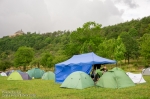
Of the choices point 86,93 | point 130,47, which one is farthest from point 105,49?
point 86,93

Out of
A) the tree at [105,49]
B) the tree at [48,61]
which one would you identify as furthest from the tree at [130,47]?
the tree at [48,61]

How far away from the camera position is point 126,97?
31.3 feet

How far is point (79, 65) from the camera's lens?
1678 centimetres

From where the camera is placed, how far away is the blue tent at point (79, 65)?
16.3m

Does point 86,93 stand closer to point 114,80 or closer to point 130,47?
point 114,80

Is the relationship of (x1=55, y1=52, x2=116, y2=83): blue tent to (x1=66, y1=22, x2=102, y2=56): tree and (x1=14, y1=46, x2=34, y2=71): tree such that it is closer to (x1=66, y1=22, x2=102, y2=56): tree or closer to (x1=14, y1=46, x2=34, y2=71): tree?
(x1=66, y1=22, x2=102, y2=56): tree

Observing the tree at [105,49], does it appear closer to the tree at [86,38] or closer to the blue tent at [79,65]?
the tree at [86,38]

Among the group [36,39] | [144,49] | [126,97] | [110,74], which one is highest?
[36,39]

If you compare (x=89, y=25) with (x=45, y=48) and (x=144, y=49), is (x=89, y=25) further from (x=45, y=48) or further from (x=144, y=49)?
(x=45, y=48)

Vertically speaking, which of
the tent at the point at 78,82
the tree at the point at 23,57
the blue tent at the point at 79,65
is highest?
the tree at the point at 23,57

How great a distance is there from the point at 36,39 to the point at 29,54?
57.4m

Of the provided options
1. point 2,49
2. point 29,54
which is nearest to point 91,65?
point 29,54

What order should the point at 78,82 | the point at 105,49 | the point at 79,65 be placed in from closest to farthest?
the point at 78,82
the point at 79,65
the point at 105,49

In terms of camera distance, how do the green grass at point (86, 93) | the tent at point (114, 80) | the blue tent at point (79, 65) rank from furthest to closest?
1. the blue tent at point (79, 65)
2. the tent at point (114, 80)
3. the green grass at point (86, 93)
